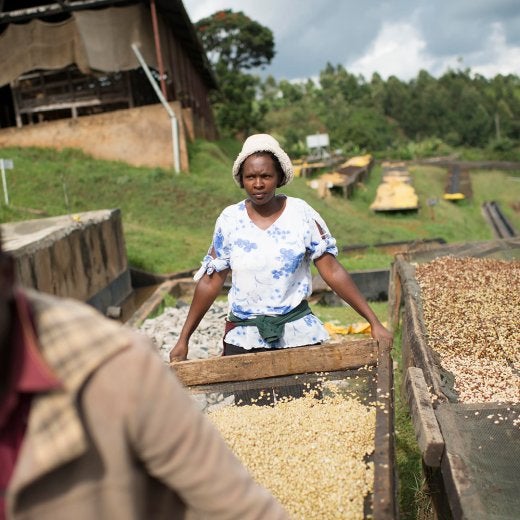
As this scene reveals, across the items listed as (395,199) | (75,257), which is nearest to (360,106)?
(395,199)

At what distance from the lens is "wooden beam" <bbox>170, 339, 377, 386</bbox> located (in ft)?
9.37

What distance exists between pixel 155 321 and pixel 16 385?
590cm

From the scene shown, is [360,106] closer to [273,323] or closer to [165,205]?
[165,205]

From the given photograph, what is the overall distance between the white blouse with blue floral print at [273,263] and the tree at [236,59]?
88.4 feet

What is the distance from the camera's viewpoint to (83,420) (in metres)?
1.00

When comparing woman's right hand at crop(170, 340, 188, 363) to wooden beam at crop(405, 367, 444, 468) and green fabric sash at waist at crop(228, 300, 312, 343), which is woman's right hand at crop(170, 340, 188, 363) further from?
wooden beam at crop(405, 367, 444, 468)

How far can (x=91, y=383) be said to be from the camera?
3.28 ft

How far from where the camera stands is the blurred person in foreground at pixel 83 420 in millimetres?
958

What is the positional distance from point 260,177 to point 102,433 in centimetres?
204

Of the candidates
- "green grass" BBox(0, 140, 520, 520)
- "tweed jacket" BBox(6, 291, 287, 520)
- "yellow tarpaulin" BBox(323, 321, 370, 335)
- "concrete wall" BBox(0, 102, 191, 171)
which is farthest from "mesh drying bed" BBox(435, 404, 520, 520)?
"concrete wall" BBox(0, 102, 191, 171)

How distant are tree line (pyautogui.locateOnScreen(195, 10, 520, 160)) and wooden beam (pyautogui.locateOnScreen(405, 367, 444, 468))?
27.3 metres

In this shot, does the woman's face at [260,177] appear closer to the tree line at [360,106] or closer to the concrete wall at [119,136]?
the concrete wall at [119,136]

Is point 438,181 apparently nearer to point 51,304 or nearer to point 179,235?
point 179,235

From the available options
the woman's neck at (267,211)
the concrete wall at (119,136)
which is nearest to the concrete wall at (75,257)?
the woman's neck at (267,211)
